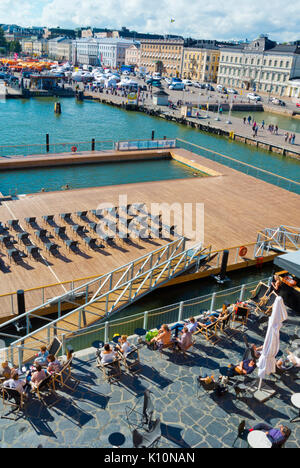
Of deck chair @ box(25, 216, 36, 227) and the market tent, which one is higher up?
the market tent

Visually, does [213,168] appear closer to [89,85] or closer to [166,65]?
[89,85]

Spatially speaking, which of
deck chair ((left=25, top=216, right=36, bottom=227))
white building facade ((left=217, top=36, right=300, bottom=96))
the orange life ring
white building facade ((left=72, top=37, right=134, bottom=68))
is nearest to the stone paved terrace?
the orange life ring

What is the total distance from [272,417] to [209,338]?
3.02 meters

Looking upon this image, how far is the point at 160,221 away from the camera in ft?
67.5

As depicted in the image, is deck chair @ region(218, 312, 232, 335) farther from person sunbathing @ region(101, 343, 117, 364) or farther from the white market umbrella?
person sunbathing @ region(101, 343, 117, 364)

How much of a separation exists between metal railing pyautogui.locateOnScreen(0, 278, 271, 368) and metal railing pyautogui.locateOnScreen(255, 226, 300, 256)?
4.66m

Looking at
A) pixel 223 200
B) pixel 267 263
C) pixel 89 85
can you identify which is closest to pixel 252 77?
pixel 89 85

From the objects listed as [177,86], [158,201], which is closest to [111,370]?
[158,201]

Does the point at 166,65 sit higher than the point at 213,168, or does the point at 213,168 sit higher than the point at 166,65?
the point at 166,65

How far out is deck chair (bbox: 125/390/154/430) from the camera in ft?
26.6

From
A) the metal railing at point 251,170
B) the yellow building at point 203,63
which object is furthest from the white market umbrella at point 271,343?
the yellow building at point 203,63

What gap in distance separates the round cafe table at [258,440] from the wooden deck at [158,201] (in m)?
8.17

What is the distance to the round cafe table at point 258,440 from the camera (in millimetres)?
7660

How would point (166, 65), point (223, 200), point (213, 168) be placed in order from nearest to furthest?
point (223, 200)
point (213, 168)
point (166, 65)
